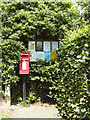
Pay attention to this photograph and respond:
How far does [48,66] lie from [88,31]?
5.95 feet

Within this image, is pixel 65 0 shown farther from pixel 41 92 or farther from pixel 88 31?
pixel 41 92

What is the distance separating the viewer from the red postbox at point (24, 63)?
4215mm

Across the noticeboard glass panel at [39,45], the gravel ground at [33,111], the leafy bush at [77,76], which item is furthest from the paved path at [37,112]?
the noticeboard glass panel at [39,45]

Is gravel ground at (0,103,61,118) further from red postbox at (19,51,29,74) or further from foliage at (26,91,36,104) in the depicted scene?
red postbox at (19,51,29,74)

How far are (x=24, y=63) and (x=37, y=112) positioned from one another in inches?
57.1

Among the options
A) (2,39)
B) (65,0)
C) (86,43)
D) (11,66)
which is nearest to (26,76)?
(11,66)

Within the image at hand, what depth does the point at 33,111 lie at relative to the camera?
4.09m

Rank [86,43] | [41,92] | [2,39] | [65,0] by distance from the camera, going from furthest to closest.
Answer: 1. [41,92]
2. [65,0]
3. [2,39]
4. [86,43]

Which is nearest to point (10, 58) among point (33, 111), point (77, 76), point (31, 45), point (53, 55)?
point (31, 45)

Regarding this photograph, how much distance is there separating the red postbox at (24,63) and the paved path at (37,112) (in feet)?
3.69

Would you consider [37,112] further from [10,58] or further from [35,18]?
[35,18]

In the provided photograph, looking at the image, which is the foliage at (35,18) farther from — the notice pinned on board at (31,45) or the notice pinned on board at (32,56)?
the notice pinned on board at (32,56)

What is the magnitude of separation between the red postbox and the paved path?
1.12 m

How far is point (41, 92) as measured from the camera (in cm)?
478
